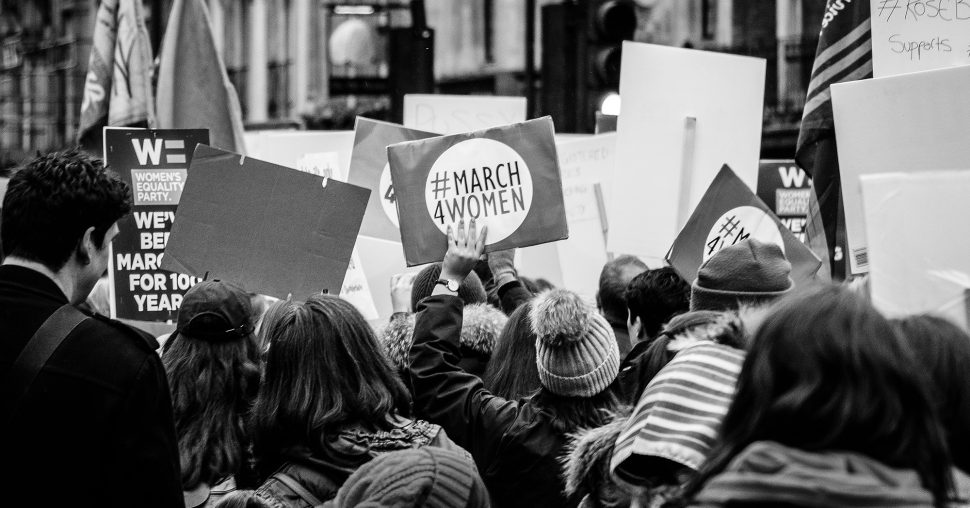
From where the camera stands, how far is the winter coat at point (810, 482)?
1.69m

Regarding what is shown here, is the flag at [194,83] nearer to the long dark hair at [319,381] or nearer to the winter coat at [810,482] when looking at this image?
the long dark hair at [319,381]

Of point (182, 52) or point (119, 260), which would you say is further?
point (182, 52)

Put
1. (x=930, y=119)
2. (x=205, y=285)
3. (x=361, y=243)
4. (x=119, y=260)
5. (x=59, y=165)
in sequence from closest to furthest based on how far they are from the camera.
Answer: (x=59, y=165) < (x=205, y=285) < (x=930, y=119) < (x=119, y=260) < (x=361, y=243)

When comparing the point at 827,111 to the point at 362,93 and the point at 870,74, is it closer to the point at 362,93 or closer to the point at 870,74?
the point at 870,74

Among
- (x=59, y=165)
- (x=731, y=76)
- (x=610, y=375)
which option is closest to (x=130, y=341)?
(x=59, y=165)

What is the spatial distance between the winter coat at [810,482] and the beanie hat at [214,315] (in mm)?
2146

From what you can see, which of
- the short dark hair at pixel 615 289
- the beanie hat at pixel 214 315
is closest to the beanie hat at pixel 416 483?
the beanie hat at pixel 214 315

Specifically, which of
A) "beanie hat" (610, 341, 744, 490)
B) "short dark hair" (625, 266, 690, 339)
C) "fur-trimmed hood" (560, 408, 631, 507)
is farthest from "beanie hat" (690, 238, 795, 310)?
"short dark hair" (625, 266, 690, 339)

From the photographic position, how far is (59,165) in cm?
279

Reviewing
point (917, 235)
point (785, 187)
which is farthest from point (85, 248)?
point (785, 187)

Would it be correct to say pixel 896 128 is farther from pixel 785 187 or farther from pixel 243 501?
pixel 785 187

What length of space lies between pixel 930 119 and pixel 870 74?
2.57ft

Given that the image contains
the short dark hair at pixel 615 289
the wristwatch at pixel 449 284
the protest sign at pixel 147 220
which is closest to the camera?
the wristwatch at pixel 449 284

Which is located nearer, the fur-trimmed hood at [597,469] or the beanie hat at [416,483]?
the beanie hat at [416,483]
